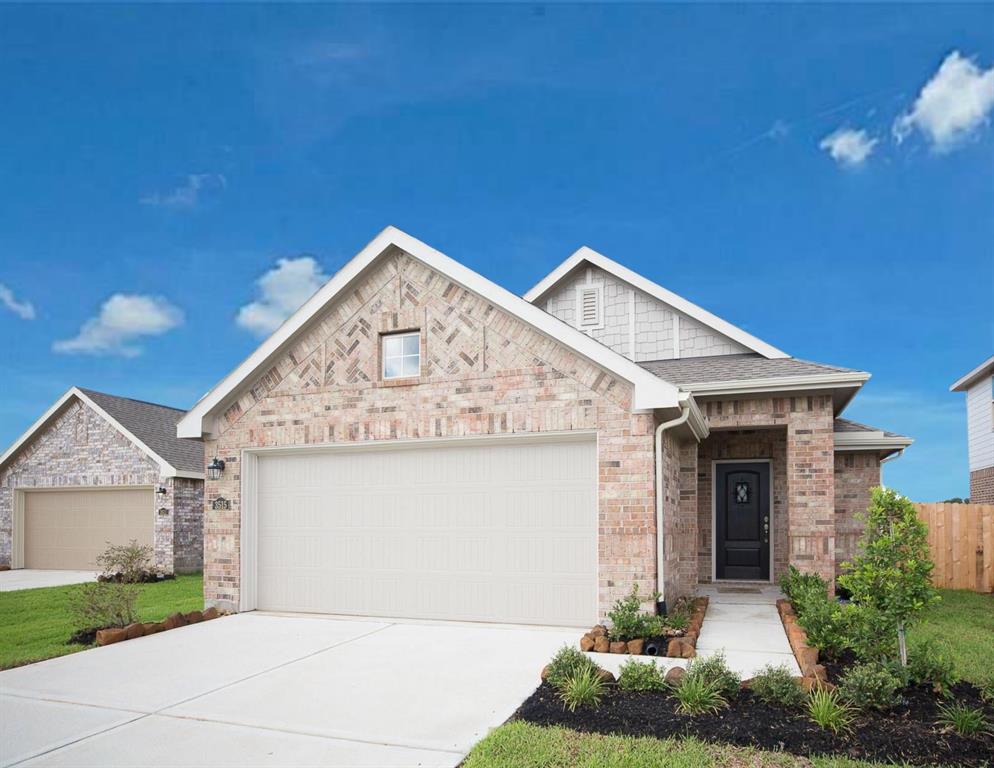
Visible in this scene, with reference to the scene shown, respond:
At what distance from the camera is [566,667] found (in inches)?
252

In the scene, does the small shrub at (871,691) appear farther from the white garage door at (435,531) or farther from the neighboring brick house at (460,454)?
the white garage door at (435,531)

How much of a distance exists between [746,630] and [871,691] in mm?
3649

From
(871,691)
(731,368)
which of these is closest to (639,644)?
(871,691)

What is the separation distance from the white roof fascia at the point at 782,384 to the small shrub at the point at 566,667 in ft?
18.1

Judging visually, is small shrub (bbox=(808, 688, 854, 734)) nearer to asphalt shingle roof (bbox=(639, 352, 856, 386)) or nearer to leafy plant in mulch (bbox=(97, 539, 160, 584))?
asphalt shingle roof (bbox=(639, 352, 856, 386))

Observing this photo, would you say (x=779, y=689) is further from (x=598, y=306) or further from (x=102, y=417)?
(x=102, y=417)

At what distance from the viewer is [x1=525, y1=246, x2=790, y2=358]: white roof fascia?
560 inches

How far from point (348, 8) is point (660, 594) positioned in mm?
11796

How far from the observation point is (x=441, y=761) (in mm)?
4844

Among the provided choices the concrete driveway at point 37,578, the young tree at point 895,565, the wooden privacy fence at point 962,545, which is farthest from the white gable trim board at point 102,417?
the wooden privacy fence at point 962,545

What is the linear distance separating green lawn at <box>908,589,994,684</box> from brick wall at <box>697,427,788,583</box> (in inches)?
109

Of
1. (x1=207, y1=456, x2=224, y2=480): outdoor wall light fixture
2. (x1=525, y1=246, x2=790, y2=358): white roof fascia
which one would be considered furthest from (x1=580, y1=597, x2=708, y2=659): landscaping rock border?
(x1=525, y1=246, x2=790, y2=358): white roof fascia

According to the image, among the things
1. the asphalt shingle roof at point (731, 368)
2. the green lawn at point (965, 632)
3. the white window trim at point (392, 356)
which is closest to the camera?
the green lawn at point (965, 632)

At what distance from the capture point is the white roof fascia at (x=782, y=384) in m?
10.9
